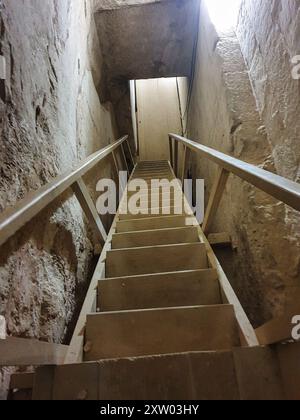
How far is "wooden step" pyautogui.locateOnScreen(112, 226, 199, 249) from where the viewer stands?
2.61m

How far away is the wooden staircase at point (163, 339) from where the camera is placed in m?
1.17

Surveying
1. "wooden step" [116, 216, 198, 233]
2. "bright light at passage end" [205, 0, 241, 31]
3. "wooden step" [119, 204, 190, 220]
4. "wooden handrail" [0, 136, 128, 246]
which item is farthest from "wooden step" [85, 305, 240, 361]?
"bright light at passage end" [205, 0, 241, 31]

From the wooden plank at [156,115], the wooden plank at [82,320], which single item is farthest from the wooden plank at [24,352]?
the wooden plank at [156,115]

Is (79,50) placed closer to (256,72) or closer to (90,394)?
(256,72)

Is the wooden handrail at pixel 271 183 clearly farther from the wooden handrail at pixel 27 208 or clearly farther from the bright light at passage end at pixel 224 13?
the bright light at passage end at pixel 224 13

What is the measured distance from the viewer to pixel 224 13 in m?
2.93

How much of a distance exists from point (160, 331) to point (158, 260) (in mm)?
740

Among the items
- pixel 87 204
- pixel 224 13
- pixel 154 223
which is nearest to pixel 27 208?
pixel 87 204

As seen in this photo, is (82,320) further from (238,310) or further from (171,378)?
(238,310)

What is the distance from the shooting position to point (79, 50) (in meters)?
2.94

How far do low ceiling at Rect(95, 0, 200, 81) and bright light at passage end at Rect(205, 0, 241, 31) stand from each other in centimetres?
96

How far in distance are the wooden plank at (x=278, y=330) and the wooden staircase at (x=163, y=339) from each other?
82 mm

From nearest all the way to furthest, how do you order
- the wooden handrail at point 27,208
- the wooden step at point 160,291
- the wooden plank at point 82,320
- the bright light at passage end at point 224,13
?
1. the wooden handrail at point 27,208
2. the wooden plank at point 82,320
3. the wooden step at point 160,291
4. the bright light at passage end at point 224,13

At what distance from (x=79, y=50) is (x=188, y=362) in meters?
2.97
